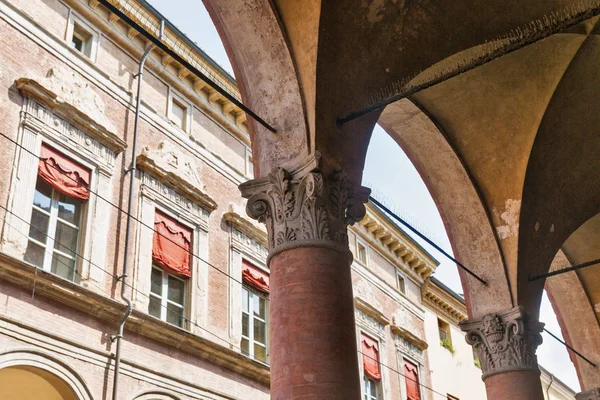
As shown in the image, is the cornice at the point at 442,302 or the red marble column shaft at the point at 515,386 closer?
the red marble column shaft at the point at 515,386

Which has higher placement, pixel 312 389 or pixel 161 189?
pixel 161 189

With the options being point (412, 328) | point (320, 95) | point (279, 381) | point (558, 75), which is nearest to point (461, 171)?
point (558, 75)

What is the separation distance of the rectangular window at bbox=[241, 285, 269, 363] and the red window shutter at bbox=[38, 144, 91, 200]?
3767 millimetres

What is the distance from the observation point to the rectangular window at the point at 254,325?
12.6 metres

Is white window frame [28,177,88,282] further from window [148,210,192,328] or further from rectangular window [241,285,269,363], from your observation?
rectangular window [241,285,269,363]

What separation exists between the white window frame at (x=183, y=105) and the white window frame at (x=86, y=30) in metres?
1.63

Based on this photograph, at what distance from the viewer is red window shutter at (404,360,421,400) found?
58.6 feet

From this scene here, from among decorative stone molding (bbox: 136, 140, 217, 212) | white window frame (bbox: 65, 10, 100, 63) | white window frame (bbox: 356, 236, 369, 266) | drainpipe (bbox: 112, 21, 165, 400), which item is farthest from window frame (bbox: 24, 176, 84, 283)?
white window frame (bbox: 356, 236, 369, 266)

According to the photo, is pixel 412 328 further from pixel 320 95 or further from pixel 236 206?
pixel 320 95

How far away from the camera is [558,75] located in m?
8.02

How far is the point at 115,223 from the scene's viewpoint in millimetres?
10766

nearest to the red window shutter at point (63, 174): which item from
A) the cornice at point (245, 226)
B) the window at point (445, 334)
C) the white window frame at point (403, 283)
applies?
the cornice at point (245, 226)

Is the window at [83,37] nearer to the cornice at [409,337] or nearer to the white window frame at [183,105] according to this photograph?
the white window frame at [183,105]

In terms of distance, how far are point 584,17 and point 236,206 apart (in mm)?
8870
